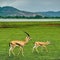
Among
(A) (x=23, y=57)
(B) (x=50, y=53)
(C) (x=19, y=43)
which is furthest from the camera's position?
(B) (x=50, y=53)

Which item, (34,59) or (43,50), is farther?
(43,50)

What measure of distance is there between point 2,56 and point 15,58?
2.41ft

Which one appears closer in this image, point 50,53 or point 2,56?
point 2,56

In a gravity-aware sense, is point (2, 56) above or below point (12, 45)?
below

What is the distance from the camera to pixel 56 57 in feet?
35.1

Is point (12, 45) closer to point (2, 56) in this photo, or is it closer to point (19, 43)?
point (19, 43)

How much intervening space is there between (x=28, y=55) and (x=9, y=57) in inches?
40.9

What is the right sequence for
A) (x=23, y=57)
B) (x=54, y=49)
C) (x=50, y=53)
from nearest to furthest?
(x=23, y=57)
(x=50, y=53)
(x=54, y=49)

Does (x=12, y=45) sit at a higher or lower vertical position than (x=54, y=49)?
higher

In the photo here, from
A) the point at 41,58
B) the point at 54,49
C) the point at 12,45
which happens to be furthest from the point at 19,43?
the point at 54,49

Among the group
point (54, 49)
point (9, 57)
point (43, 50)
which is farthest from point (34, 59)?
point (54, 49)

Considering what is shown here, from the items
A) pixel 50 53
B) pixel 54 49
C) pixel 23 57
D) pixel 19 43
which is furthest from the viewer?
pixel 54 49

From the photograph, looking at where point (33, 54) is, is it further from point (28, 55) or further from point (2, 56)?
point (2, 56)

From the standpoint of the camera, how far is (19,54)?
11117 millimetres
